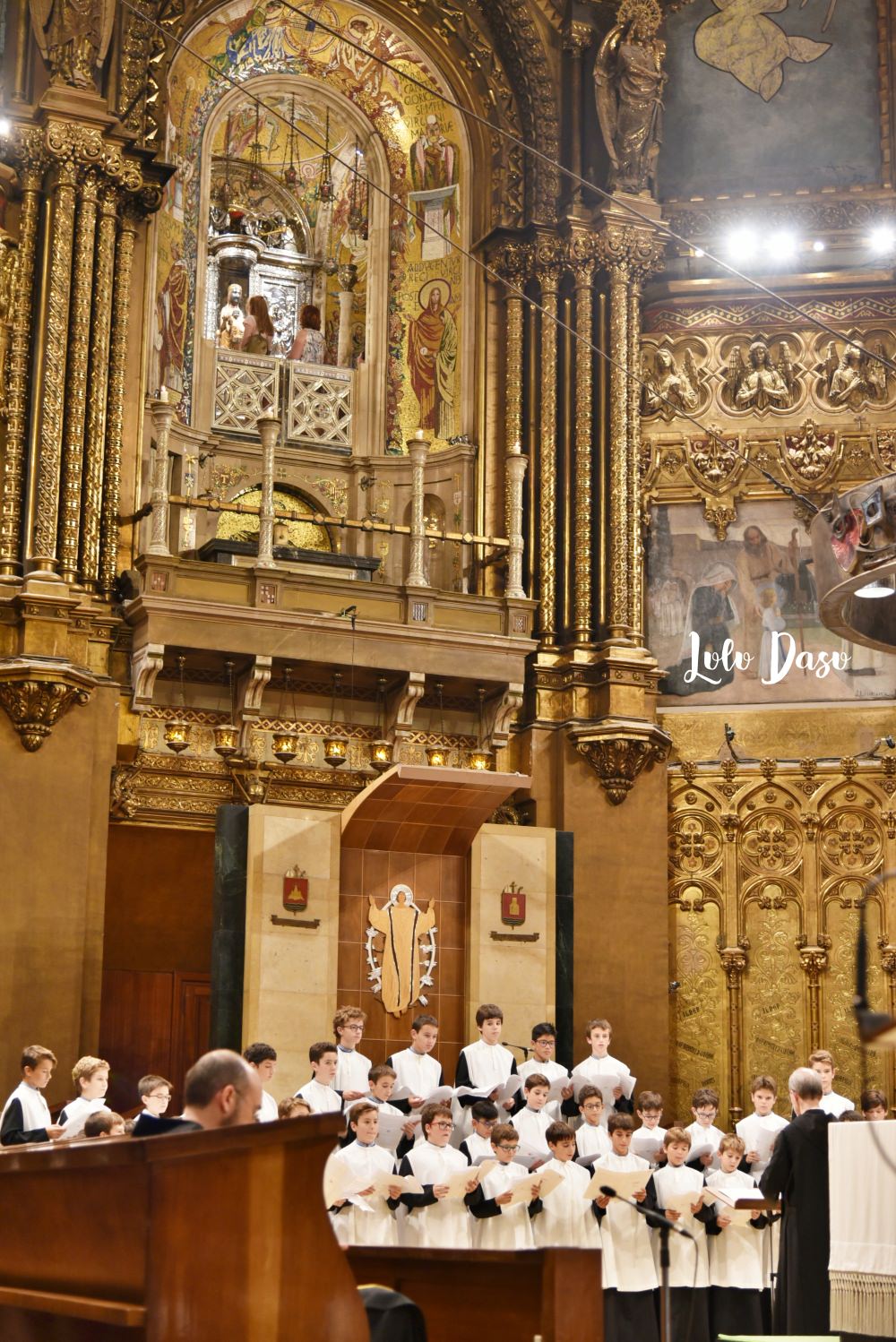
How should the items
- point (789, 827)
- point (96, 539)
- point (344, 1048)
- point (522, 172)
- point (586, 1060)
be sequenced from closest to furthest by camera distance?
point (344, 1048) → point (586, 1060) → point (96, 539) → point (789, 827) → point (522, 172)

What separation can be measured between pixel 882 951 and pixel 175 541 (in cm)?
675

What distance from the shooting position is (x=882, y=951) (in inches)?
597

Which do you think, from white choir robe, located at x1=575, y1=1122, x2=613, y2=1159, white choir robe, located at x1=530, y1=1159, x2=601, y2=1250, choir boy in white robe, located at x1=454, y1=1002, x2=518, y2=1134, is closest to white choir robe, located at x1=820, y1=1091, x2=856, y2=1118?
white choir robe, located at x1=575, y1=1122, x2=613, y2=1159

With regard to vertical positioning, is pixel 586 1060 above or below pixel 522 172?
below

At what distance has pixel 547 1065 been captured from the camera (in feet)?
42.4

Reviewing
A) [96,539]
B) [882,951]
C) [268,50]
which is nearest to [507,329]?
[268,50]

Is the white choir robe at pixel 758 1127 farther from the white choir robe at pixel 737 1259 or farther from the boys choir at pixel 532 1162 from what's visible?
the white choir robe at pixel 737 1259

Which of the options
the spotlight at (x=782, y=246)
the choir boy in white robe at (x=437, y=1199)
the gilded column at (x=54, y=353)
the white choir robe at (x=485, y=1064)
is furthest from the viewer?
the spotlight at (x=782, y=246)

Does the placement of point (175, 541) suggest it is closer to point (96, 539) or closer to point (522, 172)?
point (96, 539)

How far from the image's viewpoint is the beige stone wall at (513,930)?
1405 centimetres

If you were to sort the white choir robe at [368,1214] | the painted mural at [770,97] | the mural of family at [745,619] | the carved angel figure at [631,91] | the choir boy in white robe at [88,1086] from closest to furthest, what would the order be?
the white choir robe at [368,1214] → the choir boy in white robe at [88,1086] → the mural of family at [745,619] → the carved angel figure at [631,91] → the painted mural at [770,97]

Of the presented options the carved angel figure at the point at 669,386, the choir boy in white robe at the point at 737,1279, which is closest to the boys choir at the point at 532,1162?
the choir boy in white robe at the point at 737,1279

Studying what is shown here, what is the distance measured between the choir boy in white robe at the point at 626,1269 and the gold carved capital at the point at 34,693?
517cm

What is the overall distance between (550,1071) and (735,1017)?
3.03m
